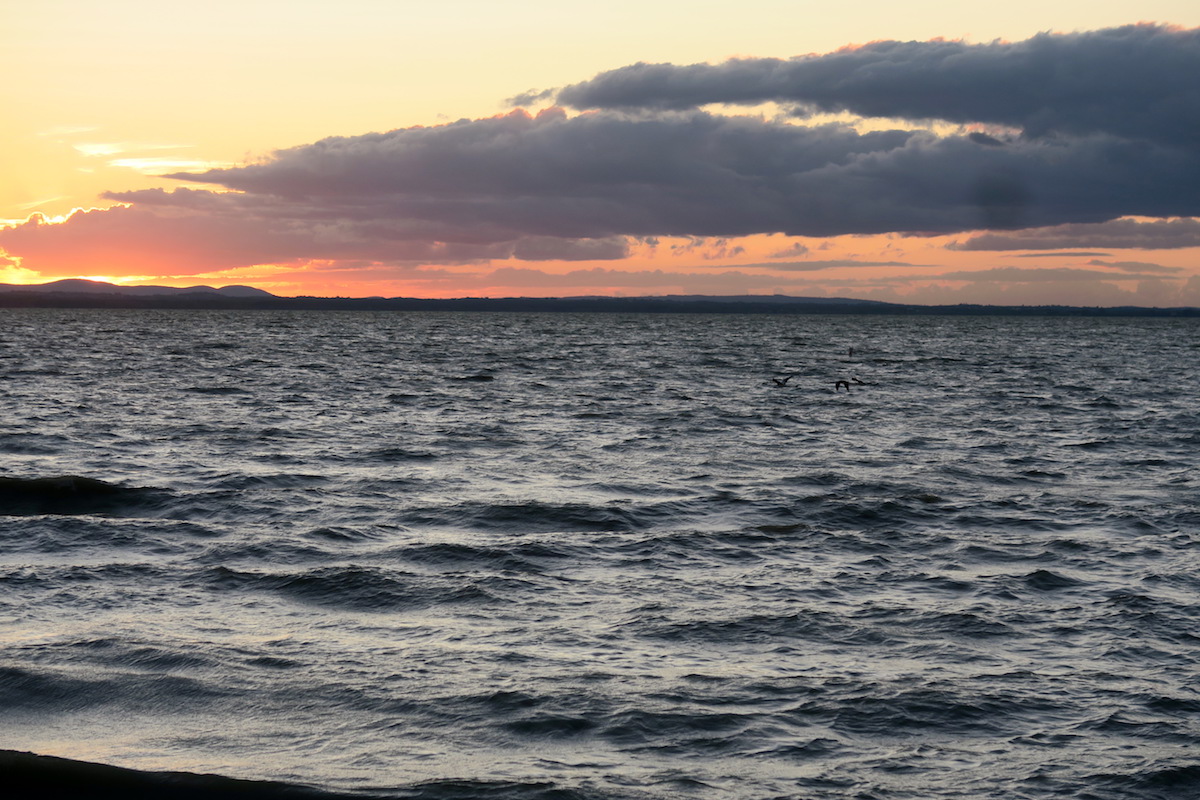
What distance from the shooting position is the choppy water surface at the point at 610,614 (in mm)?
9555

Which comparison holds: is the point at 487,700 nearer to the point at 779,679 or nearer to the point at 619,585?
the point at 779,679

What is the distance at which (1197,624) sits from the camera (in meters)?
13.7

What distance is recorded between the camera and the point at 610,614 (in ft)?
45.3

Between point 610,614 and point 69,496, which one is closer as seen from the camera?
point 610,614

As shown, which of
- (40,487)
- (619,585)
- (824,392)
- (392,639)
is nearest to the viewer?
(392,639)

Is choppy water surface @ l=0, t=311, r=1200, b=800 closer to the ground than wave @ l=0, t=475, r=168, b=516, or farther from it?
closer to the ground

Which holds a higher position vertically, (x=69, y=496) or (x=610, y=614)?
(x=69, y=496)

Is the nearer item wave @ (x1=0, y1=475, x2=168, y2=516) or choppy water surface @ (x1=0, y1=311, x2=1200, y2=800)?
choppy water surface @ (x1=0, y1=311, x2=1200, y2=800)

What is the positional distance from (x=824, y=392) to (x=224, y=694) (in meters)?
46.8

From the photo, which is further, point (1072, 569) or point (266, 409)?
point (266, 409)

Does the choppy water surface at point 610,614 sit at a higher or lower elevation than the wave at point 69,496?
lower

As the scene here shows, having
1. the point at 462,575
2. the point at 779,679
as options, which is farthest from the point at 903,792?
the point at 462,575

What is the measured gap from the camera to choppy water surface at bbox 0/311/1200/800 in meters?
9.55

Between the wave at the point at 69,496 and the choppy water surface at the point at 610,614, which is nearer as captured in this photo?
the choppy water surface at the point at 610,614
